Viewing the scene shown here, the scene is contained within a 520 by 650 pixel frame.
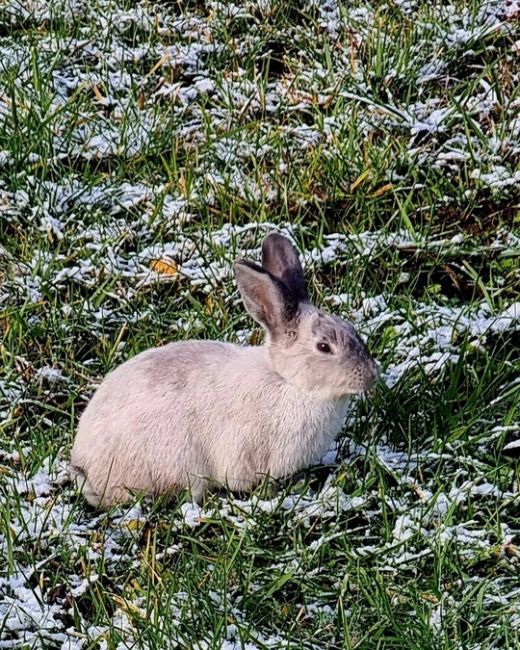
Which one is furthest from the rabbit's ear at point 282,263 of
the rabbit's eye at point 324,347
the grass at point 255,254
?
the grass at point 255,254

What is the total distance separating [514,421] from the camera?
15.2 ft

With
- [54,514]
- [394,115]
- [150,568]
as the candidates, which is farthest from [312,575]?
[394,115]

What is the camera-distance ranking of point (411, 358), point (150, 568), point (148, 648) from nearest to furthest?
point (148, 648) → point (150, 568) → point (411, 358)

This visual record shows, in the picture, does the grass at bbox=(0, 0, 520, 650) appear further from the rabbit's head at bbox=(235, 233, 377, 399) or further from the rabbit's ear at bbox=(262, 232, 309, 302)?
the rabbit's ear at bbox=(262, 232, 309, 302)

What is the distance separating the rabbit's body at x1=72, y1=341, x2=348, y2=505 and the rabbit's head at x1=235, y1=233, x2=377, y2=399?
0.07m

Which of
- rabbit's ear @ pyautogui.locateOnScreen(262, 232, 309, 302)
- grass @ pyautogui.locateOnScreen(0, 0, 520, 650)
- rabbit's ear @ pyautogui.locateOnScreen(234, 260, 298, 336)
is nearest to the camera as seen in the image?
grass @ pyautogui.locateOnScreen(0, 0, 520, 650)

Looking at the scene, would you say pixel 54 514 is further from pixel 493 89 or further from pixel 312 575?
pixel 493 89

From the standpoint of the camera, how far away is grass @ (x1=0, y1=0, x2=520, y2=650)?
3998mm

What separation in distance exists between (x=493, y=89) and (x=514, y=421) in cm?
206

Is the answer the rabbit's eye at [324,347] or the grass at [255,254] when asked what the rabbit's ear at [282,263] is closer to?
the rabbit's eye at [324,347]

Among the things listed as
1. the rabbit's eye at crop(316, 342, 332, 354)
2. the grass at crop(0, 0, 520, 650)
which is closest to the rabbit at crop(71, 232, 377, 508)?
the rabbit's eye at crop(316, 342, 332, 354)

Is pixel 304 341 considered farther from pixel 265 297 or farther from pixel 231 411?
pixel 231 411

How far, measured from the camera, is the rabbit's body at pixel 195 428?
4.43 m

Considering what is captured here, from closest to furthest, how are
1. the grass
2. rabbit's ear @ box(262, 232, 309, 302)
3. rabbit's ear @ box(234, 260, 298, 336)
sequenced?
the grass < rabbit's ear @ box(234, 260, 298, 336) < rabbit's ear @ box(262, 232, 309, 302)
